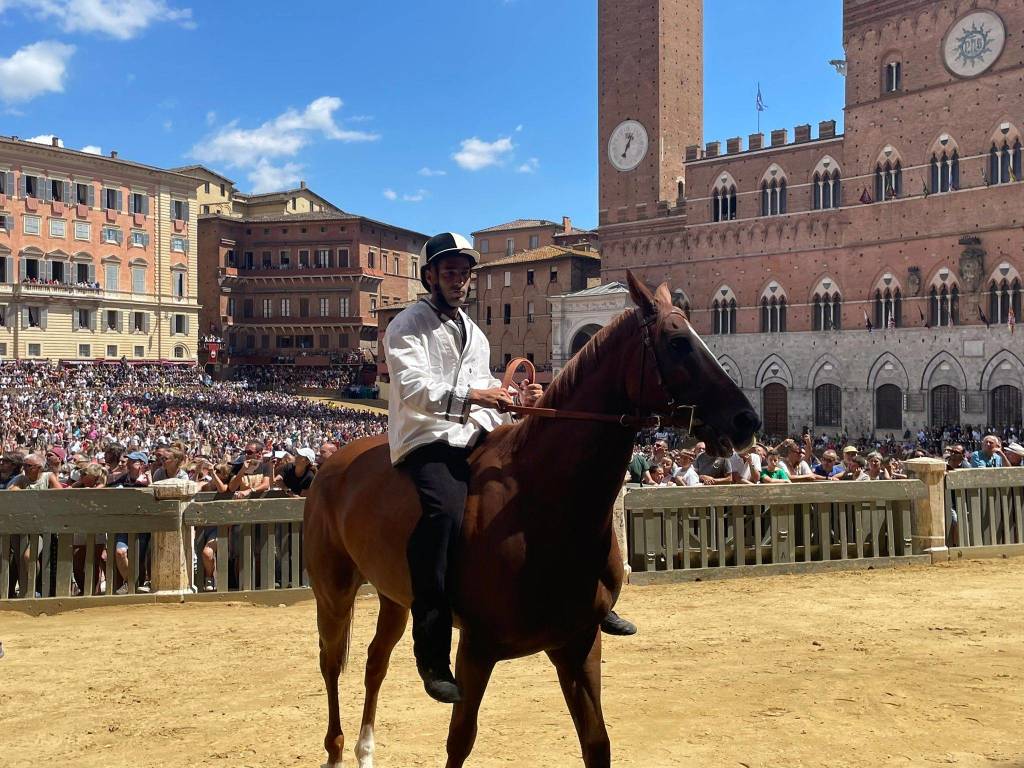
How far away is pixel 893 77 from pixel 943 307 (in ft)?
38.5

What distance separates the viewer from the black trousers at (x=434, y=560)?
12.4ft

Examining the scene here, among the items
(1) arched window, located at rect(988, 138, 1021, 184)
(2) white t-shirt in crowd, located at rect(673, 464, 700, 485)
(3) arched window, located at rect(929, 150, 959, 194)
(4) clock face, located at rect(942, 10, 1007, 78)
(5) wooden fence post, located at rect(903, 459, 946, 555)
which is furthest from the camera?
(3) arched window, located at rect(929, 150, 959, 194)

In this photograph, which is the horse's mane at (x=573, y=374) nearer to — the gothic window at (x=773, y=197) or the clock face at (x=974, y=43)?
the clock face at (x=974, y=43)

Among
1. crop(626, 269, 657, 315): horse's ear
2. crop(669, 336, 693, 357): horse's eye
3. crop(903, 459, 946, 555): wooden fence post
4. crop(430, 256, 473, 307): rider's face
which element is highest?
crop(430, 256, 473, 307): rider's face

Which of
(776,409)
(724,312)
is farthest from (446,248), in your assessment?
(724,312)

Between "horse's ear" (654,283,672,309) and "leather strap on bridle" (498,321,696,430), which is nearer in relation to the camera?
"leather strap on bridle" (498,321,696,430)

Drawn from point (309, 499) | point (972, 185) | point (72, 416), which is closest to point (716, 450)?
point (309, 499)

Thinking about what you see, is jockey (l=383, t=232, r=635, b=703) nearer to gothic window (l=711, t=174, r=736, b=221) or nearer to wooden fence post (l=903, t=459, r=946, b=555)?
wooden fence post (l=903, t=459, r=946, b=555)

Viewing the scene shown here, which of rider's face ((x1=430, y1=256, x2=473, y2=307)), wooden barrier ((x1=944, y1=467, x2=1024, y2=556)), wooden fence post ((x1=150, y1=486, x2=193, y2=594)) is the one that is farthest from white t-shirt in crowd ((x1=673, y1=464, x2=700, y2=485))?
rider's face ((x1=430, y1=256, x2=473, y2=307))

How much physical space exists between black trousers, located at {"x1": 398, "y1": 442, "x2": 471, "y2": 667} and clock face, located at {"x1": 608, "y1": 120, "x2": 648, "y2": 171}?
1900 inches

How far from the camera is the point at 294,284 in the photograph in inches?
2889

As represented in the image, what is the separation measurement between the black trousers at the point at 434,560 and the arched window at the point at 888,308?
40.1 m

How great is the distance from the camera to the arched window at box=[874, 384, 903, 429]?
39062 millimetres

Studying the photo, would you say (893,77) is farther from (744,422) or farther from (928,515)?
(744,422)
